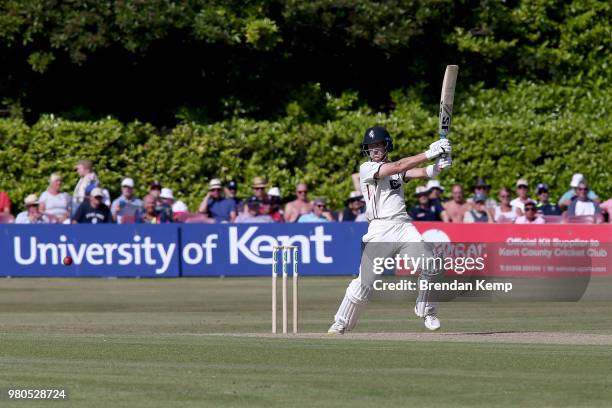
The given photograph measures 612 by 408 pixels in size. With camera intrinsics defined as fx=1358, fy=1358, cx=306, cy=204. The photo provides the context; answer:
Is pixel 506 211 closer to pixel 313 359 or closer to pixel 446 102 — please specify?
pixel 446 102

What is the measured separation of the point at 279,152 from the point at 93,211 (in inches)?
211

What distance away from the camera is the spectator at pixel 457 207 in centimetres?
2383

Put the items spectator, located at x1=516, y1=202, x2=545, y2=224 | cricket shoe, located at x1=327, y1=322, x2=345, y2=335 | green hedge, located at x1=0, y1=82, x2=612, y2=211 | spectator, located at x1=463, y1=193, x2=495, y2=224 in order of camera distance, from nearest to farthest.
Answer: cricket shoe, located at x1=327, y1=322, x2=345, y2=335
spectator, located at x1=516, y1=202, x2=545, y2=224
spectator, located at x1=463, y1=193, x2=495, y2=224
green hedge, located at x1=0, y1=82, x2=612, y2=211

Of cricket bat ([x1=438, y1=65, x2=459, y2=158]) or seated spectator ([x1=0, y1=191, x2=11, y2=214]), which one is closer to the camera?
cricket bat ([x1=438, y1=65, x2=459, y2=158])

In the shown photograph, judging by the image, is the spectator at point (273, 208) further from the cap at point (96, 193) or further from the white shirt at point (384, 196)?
the white shirt at point (384, 196)

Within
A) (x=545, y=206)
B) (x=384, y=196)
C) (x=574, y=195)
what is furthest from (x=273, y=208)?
(x=384, y=196)

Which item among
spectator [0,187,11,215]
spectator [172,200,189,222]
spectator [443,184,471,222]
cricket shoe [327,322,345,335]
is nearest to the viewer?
cricket shoe [327,322,345,335]

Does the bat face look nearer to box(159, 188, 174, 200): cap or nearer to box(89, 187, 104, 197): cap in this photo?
box(89, 187, 104, 197): cap

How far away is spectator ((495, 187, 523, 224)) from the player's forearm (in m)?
11.4

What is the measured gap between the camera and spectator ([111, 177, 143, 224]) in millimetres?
24359

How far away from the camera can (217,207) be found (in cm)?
2488

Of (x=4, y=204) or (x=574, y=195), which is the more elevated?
(x=574, y=195)

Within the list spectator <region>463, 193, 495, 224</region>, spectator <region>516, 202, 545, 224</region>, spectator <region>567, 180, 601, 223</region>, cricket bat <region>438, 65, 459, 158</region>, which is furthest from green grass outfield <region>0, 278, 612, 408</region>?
spectator <region>463, 193, 495, 224</region>

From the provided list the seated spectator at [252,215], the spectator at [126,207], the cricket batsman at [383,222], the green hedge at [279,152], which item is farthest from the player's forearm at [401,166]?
the green hedge at [279,152]
